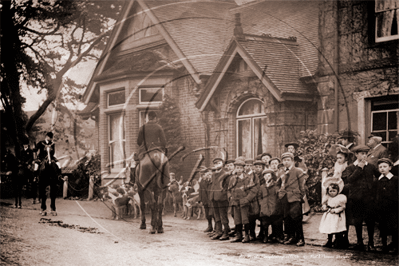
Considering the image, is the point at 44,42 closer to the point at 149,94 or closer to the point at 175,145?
the point at 149,94

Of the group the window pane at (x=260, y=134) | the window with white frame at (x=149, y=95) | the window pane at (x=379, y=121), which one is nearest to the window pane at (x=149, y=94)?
the window with white frame at (x=149, y=95)

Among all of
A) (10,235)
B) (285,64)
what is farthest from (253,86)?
(10,235)

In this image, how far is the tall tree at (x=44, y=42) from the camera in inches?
261

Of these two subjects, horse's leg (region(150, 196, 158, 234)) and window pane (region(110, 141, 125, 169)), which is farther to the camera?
horse's leg (region(150, 196, 158, 234))

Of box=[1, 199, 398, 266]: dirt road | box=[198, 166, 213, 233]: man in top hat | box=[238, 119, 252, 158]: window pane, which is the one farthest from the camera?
box=[238, 119, 252, 158]: window pane

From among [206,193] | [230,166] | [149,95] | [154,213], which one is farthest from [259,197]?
[149,95]

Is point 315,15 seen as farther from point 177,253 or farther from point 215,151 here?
point 177,253

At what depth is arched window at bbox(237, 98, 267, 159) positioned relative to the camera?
30.5ft

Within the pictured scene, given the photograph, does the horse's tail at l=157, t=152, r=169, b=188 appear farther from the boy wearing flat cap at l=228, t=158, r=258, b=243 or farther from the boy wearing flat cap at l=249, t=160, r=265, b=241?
the boy wearing flat cap at l=249, t=160, r=265, b=241

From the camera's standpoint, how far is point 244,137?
380 inches

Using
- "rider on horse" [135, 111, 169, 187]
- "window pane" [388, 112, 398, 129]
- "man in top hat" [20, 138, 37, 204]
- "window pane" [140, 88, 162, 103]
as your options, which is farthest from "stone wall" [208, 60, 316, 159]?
"man in top hat" [20, 138, 37, 204]

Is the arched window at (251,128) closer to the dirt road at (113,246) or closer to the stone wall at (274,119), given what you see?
the stone wall at (274,119)

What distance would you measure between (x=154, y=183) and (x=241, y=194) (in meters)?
1.49

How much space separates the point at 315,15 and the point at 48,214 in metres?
6.49
